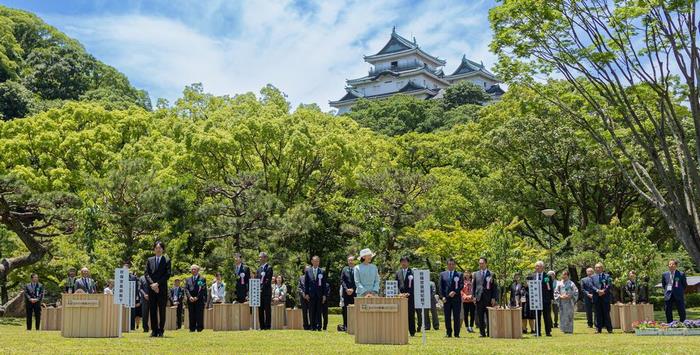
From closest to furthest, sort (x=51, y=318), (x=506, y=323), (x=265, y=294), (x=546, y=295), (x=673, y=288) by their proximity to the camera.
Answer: (x=506, y=323) < (x=265, y=294) < (x=546, y=295) < (x=673, y=288) < (x=51, y=318)

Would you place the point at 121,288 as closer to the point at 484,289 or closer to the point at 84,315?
the point at 84,315

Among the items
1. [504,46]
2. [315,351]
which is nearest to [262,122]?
[504,46]

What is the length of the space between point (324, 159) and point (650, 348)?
59.3 feet

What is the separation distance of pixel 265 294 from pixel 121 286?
4364 millimetres

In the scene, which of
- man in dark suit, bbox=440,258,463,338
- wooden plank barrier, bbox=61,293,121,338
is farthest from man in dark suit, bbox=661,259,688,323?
wooden plank barrier, bbox=61,293,121,338

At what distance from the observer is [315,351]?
791 cm

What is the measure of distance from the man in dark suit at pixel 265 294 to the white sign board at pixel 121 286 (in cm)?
402

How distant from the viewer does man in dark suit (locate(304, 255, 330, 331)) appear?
13.7m

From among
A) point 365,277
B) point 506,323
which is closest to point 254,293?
point 365,277

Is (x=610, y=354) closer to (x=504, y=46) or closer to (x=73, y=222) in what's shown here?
(x=504, y=46)

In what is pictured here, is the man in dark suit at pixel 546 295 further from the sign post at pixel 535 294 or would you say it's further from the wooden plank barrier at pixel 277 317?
the wooden plank barrier at pixel 277 317

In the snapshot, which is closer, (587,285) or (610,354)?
(610,354)

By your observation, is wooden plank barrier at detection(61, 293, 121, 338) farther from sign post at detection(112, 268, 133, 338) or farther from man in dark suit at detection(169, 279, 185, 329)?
man in dark suit at detection(169, 279, 185, 329)

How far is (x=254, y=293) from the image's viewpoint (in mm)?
13680
